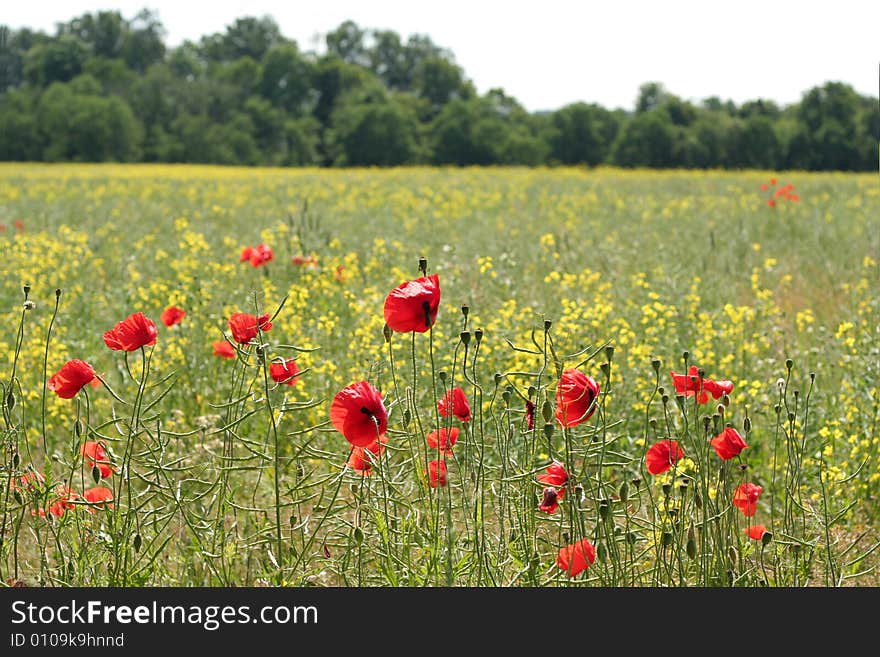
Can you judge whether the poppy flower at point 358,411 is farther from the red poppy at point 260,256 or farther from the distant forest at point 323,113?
the distant forest at point 323,113

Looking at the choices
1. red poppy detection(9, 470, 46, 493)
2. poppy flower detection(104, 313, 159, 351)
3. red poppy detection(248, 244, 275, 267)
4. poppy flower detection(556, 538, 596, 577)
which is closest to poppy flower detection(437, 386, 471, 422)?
poppy flower detection(556, 538, 596, 577)

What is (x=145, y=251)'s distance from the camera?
317 inches

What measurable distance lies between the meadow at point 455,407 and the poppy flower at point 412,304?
3 centimetres

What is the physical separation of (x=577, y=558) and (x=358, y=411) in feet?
1.81

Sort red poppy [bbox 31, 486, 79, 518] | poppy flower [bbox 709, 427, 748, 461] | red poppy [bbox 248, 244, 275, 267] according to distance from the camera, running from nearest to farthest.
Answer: poppy flower [bbox 709, 427, 748, 461], red poppy [bbox 31, 486, 79, 518], red poppy [bbox 248, 244, 275, 267]

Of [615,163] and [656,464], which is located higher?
[615,163]

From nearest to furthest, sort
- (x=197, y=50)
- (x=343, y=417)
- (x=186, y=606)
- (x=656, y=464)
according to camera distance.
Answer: (x=186, y=606) < (x=343, y=417) < (x=656, y=464) < (x=197, y=50)

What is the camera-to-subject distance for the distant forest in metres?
34.1

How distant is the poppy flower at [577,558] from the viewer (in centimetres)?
199

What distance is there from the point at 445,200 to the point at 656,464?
10.8 m

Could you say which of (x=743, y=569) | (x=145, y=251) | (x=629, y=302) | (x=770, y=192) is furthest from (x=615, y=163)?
(x=743, y=569)

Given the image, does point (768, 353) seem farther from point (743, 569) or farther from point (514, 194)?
point (514, 194)

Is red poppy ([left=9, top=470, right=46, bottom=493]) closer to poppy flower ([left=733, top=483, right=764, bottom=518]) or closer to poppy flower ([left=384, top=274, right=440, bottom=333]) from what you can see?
poppy flower ([left=384, top=274, right=440, bottom=333])

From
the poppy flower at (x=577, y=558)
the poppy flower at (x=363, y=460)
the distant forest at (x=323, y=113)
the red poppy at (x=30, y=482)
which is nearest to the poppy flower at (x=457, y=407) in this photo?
the poppy flower at (x=363, y=460)
